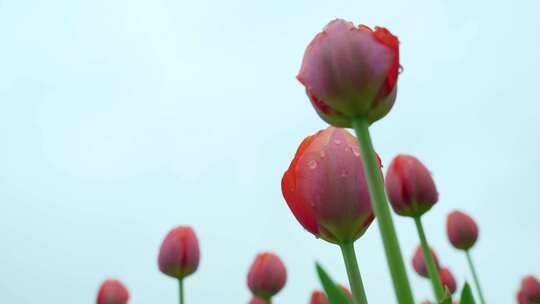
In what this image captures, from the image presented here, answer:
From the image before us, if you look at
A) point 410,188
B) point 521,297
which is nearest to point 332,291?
point 410,188

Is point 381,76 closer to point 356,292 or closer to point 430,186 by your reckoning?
point 356,292

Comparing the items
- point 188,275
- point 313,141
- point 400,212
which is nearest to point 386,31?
point 313,141

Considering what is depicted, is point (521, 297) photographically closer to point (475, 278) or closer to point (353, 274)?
point (475, 278)

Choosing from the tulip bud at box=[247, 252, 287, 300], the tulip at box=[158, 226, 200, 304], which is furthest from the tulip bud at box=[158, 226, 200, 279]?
the tulip bud at box=[247, 252, 287, 300]

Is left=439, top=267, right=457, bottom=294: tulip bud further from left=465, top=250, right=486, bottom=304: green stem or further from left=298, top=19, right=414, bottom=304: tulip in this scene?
left=298, top=19, right=414, bottom=304: tulip

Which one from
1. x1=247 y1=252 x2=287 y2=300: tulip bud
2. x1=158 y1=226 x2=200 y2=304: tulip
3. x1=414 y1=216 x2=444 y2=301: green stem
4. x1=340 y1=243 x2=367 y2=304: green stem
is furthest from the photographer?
x1=247 y1=252 x2=287 y2=300: tulip bud

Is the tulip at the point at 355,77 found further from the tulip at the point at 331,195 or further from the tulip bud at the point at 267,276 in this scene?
the tulip bud at the point at 267,276

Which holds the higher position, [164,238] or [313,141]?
[164,238]
